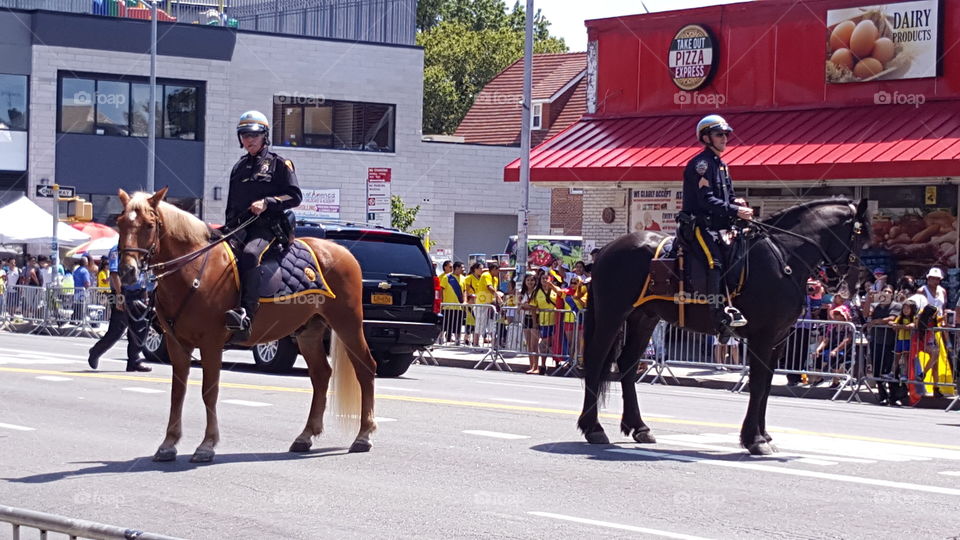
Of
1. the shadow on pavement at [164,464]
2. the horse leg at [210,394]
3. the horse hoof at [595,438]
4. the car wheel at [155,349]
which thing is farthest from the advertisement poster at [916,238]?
the horse leg at [210,394]

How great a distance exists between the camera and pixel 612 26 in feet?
101

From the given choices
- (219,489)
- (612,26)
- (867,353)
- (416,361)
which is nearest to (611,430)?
(219,489)

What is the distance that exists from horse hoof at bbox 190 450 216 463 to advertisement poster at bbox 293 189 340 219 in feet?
121

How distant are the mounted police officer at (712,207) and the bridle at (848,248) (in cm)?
35

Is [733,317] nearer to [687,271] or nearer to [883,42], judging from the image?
[687,271]

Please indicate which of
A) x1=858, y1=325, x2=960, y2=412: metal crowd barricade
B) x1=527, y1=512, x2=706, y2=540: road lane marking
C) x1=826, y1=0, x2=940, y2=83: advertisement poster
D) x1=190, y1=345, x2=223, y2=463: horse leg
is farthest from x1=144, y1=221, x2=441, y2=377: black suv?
x1=527, y1=512, x2=706, y2=540: road lane marking

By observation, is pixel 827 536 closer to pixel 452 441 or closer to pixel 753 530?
pixel 753 530

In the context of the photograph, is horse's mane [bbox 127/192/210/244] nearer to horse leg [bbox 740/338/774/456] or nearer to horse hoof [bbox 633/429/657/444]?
horse hoof [bbox 633/429/657/444]

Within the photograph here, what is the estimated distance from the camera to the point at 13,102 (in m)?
43.4

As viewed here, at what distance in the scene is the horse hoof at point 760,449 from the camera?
1144 cm

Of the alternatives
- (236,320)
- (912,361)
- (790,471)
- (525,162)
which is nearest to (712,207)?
(790,471)

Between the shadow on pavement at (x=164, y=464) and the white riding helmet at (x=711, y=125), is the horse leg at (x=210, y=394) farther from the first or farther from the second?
the white riding helmet at (x=711, y=125)

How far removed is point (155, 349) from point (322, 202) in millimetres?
24817

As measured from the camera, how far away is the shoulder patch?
11.8 meters
